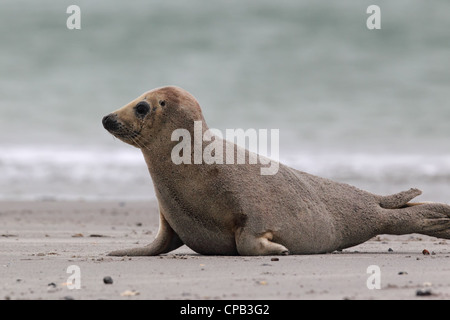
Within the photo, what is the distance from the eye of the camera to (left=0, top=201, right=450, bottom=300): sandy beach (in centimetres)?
510

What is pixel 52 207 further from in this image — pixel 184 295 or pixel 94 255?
pixel 184 295

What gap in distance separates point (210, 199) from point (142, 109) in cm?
108

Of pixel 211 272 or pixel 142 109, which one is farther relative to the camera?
pixel 142 109

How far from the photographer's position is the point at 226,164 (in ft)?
24.8

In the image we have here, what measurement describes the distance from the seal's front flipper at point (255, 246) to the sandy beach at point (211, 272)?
0.45 feet

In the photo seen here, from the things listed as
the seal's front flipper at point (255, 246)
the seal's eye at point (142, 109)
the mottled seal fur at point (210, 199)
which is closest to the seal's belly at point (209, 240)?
the mottled seal fur at point (210, 199)

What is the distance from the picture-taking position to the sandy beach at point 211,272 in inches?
201

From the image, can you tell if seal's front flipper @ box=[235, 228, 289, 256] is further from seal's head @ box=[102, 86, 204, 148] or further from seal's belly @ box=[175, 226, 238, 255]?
seal's head @ box=[102, 86, 204, 148]

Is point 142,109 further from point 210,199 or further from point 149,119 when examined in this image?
point 210,199

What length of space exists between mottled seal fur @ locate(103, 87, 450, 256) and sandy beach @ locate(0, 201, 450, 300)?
0.22 meters

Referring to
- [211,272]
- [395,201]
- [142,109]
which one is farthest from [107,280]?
[395,201]

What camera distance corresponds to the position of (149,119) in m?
7.47
